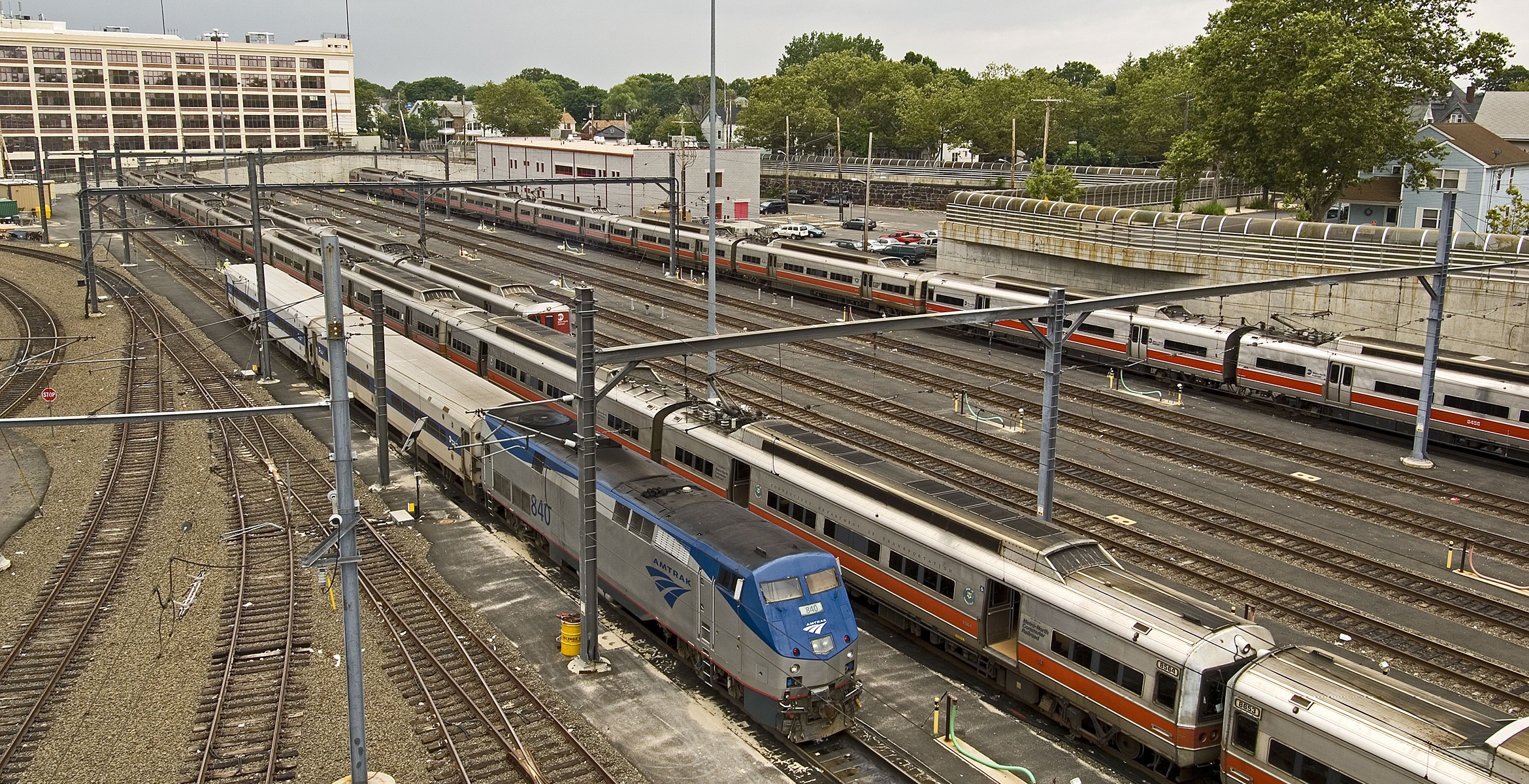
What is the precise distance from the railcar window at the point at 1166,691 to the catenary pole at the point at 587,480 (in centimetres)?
980

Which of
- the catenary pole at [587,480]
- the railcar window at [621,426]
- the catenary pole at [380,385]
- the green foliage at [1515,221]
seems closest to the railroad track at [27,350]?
the catenary pole at [380,385]

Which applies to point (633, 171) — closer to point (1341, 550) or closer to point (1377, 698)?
point (1341, 550)

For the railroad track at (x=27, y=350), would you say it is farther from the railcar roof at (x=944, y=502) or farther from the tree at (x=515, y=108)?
the tree at (x=515, y=108)

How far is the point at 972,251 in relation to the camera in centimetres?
6256

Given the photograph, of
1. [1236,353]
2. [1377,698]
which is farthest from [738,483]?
[1236,353]

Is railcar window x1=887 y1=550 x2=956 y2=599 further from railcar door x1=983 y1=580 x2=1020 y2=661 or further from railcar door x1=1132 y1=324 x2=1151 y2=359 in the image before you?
railcar door x1=1132 y1=324 x2=1151 y2=359

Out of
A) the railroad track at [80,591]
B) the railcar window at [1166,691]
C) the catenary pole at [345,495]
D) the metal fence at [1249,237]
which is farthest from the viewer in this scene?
the metal fence at [1249,237]

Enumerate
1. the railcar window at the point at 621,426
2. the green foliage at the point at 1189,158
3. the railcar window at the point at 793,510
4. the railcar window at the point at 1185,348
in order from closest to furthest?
the railcar window at the point at 793,510, the railcar window at the point at 621,426, the railcar window at the point at 1185,348, the green foliage at the point at 1189,158

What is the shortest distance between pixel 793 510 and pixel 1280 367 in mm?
23057

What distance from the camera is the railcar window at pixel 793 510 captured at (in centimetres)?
2372


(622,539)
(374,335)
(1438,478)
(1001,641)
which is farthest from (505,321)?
(1438,478)

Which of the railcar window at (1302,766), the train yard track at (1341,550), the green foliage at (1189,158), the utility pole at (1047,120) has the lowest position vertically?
the train yard track at (1341,550)

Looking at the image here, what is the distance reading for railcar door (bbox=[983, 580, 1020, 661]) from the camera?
19.7 m

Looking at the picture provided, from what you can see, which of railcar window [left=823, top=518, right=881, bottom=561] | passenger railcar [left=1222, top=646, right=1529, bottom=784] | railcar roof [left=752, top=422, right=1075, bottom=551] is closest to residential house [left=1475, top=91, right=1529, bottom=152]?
railcar roof [left=752, top=422, right=1075, bottom=551]
